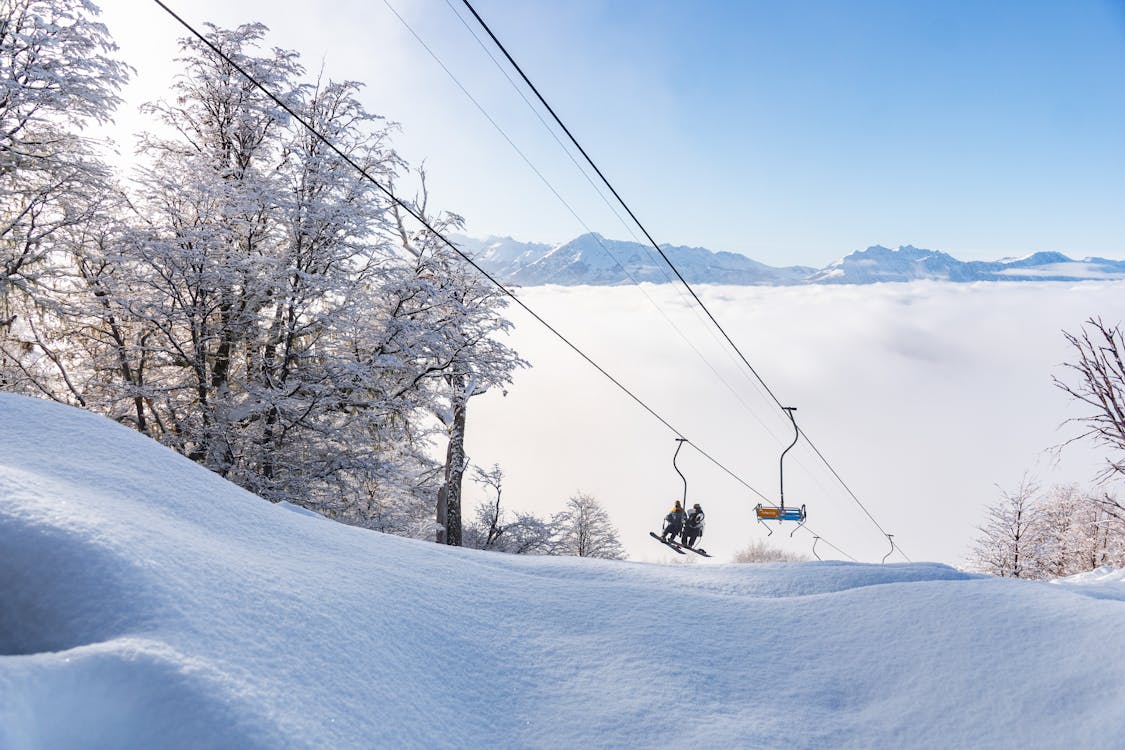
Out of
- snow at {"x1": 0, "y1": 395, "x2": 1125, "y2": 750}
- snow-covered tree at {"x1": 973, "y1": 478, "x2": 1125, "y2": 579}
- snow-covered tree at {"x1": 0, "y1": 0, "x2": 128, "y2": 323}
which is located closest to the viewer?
snow at {"x1": 0, "y1": 395, "x2": 1125, "y2": 750}

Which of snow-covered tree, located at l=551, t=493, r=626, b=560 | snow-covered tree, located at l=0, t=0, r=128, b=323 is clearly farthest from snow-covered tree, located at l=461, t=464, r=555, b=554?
snow-covered tree, located at l=0, t=0, r=128, b=323

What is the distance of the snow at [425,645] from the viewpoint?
175cm

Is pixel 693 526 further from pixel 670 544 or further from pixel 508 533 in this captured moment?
pixel 508 533

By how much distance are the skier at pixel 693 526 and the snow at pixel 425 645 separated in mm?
9763

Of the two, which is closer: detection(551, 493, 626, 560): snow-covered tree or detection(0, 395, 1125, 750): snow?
detection(0, 395, 1125, 750): snow

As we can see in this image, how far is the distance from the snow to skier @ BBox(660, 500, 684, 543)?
9.50m

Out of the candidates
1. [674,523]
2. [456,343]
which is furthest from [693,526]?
[456,343]

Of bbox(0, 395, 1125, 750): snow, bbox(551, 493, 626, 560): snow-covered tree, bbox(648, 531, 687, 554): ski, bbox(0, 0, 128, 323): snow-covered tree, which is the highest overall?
bbox(0, 0, 128, 323): snow-covered tree

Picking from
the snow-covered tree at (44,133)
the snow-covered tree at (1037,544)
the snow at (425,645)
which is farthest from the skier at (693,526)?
the snow-covered tree at (1037,544)

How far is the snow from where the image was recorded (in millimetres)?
1748

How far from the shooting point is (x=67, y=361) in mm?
14352

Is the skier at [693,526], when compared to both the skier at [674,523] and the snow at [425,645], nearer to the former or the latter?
the skier at [674,523]

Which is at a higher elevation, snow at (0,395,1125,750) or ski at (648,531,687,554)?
snow at (0,395,1125,750)

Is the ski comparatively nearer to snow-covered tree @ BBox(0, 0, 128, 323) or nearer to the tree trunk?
the tree trunk
